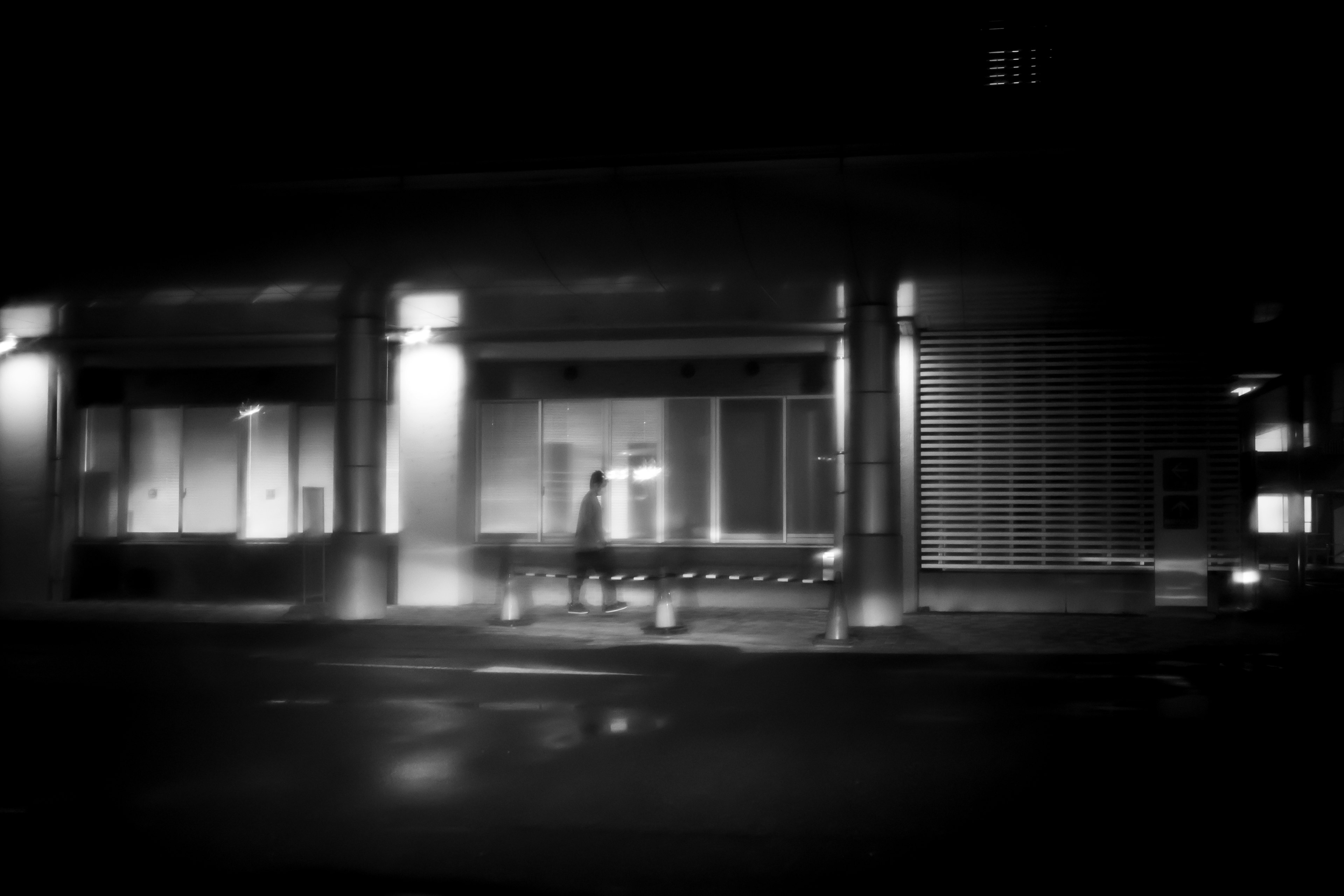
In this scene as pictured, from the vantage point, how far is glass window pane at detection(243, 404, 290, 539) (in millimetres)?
18234

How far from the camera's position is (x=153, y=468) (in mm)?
18656

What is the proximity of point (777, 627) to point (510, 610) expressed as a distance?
3646 mm

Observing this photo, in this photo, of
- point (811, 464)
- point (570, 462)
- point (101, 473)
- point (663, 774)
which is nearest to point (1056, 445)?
point (811, 464)

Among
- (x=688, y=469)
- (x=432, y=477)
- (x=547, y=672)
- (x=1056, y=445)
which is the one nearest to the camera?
(x=547, y=672)

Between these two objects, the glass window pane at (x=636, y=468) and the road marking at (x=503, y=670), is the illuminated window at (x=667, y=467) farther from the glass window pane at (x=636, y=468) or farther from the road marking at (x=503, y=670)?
the road marking at (x=503, y=670)

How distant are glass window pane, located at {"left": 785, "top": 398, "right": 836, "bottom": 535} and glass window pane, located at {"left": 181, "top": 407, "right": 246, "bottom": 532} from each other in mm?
9480

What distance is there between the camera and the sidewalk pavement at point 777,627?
12586 mm

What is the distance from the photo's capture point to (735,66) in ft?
46.7

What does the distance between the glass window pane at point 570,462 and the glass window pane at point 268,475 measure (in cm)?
456

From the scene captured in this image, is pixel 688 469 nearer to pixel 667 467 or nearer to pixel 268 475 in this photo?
pixel 667 467

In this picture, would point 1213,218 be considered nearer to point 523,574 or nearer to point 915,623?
point 915,623

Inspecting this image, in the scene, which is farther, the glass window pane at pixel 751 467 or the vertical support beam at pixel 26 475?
the vertical support beam at pixel 26 475

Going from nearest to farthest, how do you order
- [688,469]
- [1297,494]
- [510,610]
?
[510,610] → [1297,494] → [688,469]

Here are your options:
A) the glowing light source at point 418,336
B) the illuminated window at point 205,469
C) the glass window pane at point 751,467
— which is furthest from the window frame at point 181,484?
the glass window pane at point 751,467
